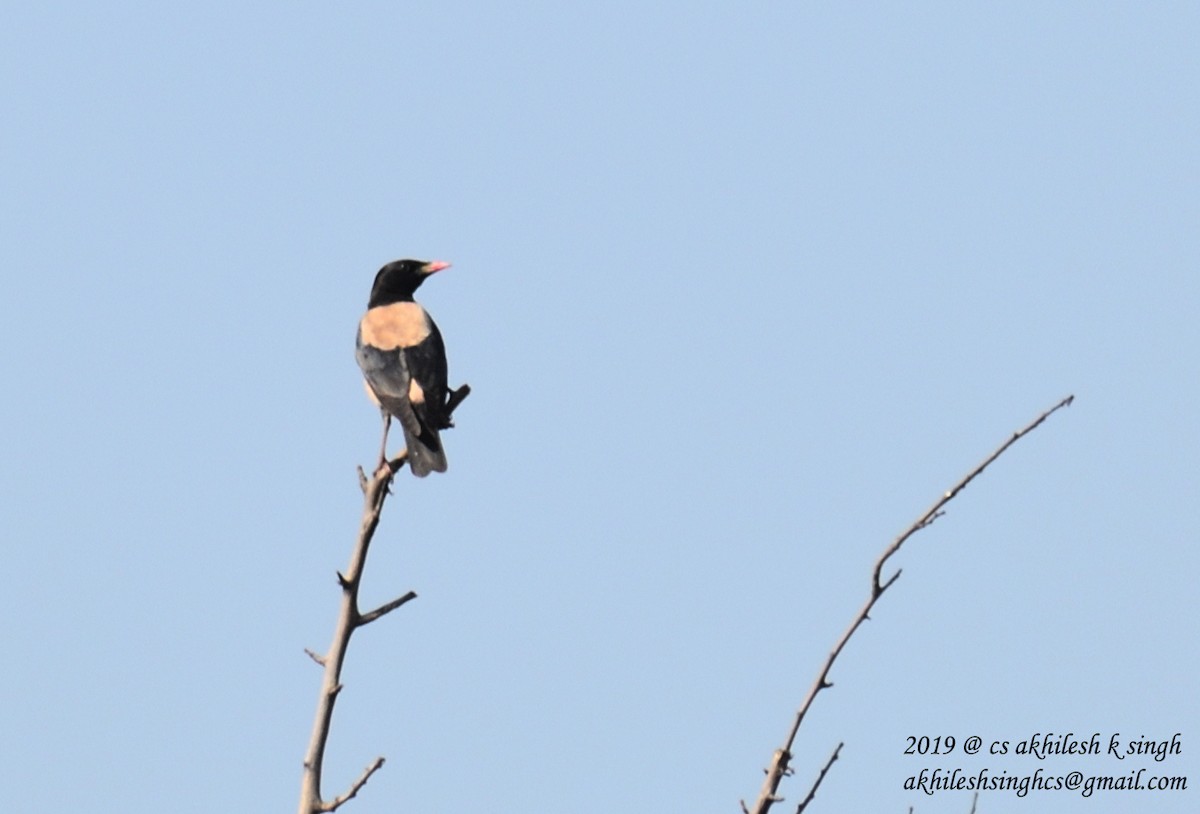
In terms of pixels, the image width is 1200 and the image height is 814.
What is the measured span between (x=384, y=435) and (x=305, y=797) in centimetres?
452

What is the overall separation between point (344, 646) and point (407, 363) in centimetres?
479

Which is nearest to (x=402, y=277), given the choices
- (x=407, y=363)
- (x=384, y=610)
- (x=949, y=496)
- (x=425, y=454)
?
(x=407, y=363)

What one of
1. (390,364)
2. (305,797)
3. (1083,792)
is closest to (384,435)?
(390,364)

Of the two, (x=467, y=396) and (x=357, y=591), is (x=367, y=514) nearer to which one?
(x=357, y=591)

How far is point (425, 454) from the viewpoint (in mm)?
7570

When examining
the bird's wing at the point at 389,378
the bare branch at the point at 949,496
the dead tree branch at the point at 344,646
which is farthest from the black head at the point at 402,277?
the bare branch at the point at 949,496

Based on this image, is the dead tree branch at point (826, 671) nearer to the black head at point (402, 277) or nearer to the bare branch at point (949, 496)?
the bare branch at point (949, 496)

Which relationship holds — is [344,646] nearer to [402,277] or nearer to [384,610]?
[384,610]

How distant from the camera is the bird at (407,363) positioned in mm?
7677

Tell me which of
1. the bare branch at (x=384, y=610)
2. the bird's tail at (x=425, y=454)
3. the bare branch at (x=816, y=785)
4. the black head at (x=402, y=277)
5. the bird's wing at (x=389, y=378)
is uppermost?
the black head at (x=402, y=277)

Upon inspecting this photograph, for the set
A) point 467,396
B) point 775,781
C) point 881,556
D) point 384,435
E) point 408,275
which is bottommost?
point 775,781

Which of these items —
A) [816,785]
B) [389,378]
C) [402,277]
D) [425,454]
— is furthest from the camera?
[402,277]

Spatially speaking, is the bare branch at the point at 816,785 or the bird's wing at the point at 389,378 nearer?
the bare branch at the point at 816,785

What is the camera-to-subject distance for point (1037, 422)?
313 cm
